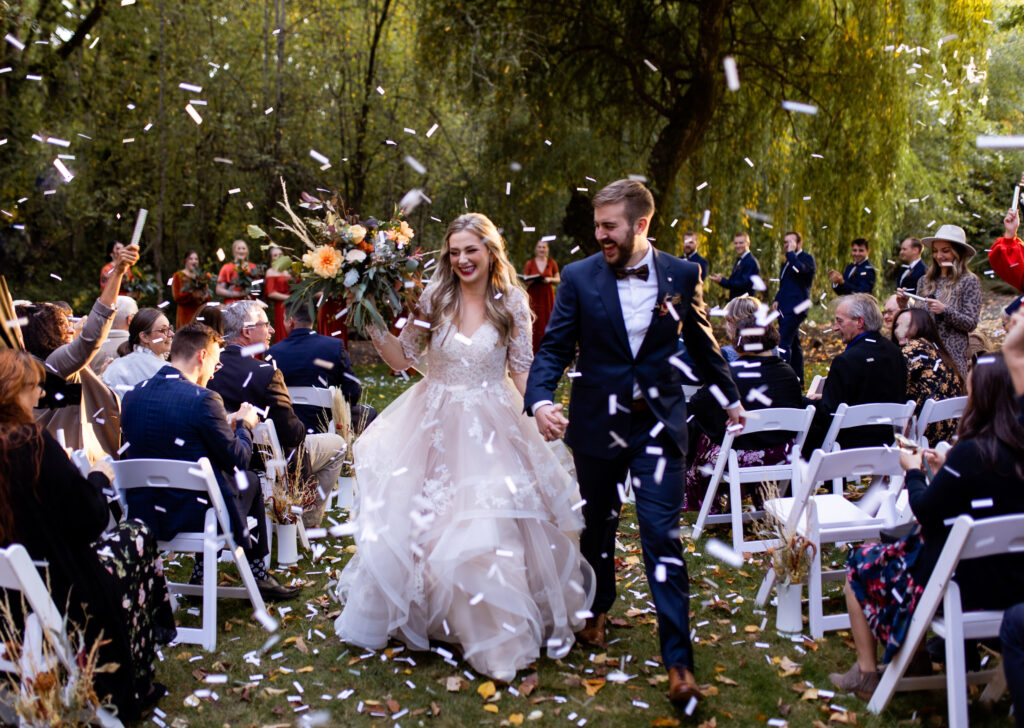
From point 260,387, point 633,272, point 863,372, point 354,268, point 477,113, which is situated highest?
point 477,113

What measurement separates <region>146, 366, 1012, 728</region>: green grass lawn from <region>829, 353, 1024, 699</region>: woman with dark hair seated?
47 cm

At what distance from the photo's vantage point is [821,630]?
4.21 m

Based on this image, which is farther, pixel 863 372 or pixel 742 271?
pixel 742 271

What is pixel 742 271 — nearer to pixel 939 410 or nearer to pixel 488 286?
pixel 939 410

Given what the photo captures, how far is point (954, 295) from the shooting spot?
7094 millimetres

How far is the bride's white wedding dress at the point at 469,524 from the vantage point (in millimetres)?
3842

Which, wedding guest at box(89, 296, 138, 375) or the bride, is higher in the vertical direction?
wedding guest at box(89, 296, 138, 375)

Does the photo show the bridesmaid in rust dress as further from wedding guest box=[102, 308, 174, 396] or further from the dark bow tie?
the dark bow tie

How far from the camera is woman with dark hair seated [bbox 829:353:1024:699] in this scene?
3020 millimetres

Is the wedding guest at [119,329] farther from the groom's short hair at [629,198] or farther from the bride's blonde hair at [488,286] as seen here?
the groom's short hair at [629,198]

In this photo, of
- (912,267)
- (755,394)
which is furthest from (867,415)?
(912,267)

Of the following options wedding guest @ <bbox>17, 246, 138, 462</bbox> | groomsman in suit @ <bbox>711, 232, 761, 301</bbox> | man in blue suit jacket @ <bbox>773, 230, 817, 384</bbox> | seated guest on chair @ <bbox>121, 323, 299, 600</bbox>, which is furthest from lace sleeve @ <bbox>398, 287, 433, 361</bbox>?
groomsman in suit @ <bbox>711, 232, 761, 301</bbox>

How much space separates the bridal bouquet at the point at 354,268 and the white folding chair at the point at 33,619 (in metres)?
2.07

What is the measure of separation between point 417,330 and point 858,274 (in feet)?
28.6
